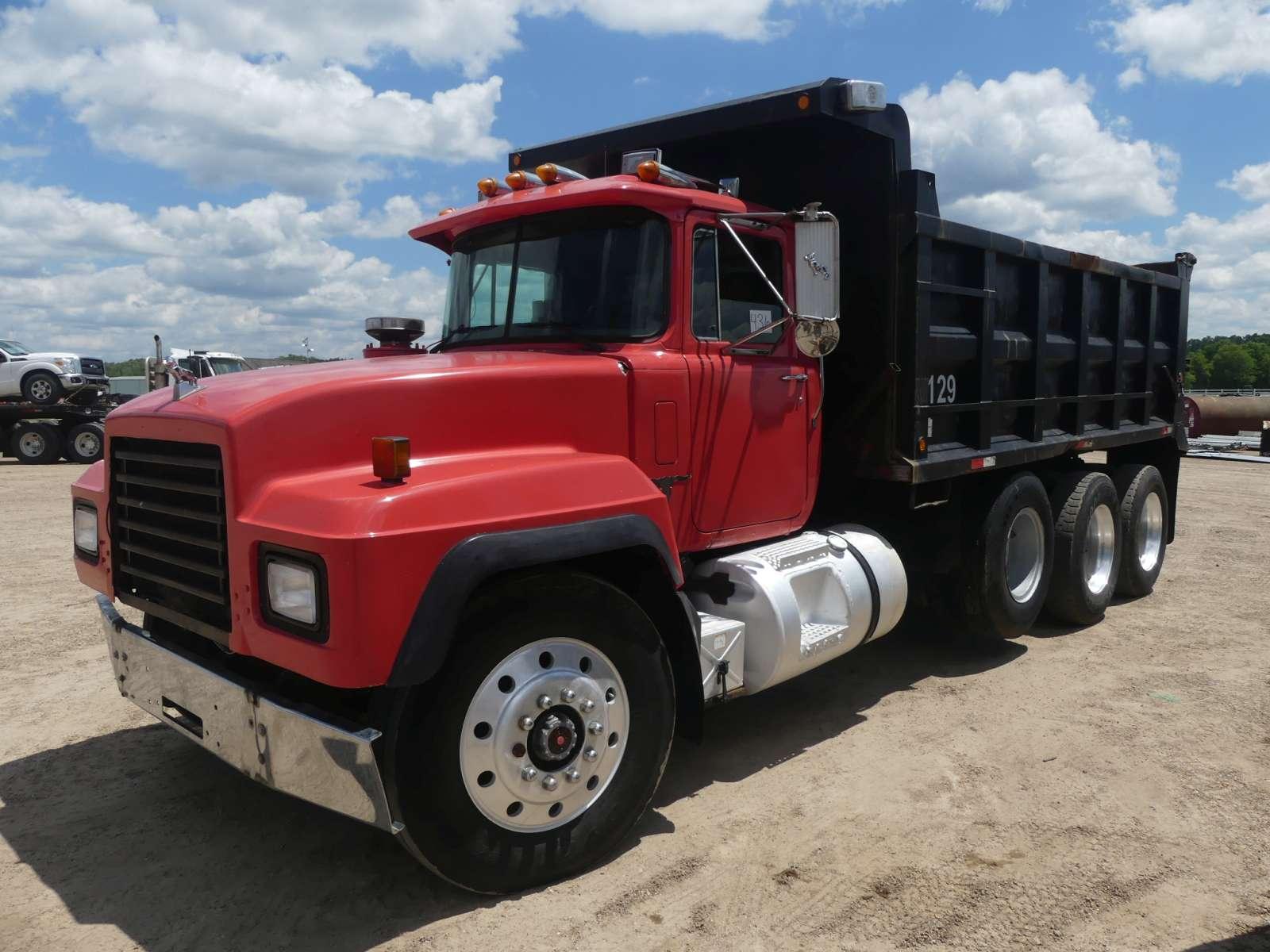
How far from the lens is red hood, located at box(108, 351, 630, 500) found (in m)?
3.17

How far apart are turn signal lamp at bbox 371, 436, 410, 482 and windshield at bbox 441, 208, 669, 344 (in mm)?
1353

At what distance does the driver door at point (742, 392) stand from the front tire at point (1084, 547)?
109 inches

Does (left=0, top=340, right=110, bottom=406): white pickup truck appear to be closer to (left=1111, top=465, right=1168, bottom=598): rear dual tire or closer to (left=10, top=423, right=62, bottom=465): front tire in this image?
(left=10, top=423, right=62, bottom=465): front tire

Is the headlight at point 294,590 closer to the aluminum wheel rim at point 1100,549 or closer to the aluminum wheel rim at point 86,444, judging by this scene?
the aluminum wheel rim at point 1100,549

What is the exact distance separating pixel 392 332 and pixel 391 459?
2.62 m

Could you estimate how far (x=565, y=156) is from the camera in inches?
239

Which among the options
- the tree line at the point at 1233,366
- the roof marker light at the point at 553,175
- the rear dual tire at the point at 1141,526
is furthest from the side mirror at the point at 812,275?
the tree line at the point at 1233,366

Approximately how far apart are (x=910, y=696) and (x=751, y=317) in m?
2.48

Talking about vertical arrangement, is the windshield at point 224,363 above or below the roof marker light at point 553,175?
below

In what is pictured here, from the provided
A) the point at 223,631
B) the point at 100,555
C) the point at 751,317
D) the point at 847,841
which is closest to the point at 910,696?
the point at 847,841

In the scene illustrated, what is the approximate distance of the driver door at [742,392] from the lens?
14.1ft

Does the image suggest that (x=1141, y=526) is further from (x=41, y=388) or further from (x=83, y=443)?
(x=41, y=388)

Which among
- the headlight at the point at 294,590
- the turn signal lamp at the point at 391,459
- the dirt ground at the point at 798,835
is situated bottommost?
the dirt ground at the point at 798,835

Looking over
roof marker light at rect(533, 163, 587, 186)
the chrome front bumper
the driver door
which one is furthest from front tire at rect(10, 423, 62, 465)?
the driver door
